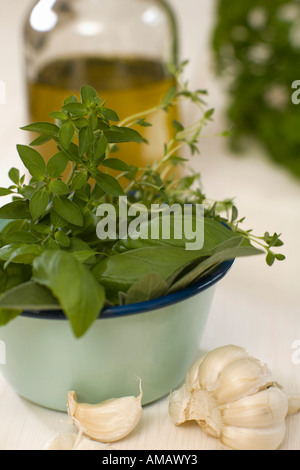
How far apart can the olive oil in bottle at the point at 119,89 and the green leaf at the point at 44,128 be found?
0.55 m

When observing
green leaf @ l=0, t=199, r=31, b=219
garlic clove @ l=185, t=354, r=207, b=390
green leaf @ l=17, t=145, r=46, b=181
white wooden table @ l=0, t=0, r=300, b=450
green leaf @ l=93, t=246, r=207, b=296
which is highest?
green leaf @ l=17, t=145, r=46, b=181

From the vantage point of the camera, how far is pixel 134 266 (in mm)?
526

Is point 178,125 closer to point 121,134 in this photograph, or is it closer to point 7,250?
point 121,134

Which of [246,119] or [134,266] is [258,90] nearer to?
[246,119]

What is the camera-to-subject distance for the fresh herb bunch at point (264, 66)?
131 centimetres

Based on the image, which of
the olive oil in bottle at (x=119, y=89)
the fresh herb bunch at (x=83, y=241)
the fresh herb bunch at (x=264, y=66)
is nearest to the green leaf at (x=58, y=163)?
the fresh herb bunch at (x=83, y=241)

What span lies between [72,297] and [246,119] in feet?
3.71

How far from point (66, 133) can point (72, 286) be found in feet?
0.48

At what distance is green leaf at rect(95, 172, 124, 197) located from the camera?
54cm

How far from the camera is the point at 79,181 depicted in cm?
55

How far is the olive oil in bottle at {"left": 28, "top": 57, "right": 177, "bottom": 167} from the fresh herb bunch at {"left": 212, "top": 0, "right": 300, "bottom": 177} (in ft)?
0.94

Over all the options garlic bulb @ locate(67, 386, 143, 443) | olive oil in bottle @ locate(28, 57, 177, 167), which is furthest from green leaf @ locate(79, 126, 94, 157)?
olive oil in bottle @ locate(28, 57, 177, 167)

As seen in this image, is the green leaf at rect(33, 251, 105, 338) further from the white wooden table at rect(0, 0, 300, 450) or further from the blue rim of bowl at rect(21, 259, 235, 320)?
the white wooden table at rect(0, 0, 300, 450)

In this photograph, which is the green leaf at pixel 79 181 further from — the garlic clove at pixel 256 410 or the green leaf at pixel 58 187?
the garlic clove at pixel 256 410
